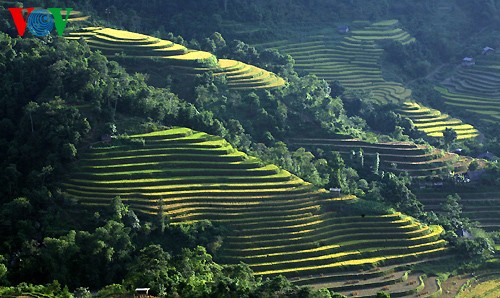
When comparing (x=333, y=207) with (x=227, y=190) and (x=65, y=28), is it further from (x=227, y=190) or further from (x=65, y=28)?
(x=65, y=28)

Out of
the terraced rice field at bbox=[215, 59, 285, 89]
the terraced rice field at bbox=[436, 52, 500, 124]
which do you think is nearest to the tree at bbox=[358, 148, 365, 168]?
the terraced rice field at bbox=[215, 59, 285, 89]

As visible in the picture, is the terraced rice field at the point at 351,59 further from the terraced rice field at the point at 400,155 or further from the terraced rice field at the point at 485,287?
the terraced rice field at the point at 485,287

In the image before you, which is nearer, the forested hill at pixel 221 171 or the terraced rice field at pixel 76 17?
the forested hill at pixel 221 171

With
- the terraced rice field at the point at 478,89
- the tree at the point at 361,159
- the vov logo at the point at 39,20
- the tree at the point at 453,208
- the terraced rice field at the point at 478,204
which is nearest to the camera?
the tree at the point at 453,208

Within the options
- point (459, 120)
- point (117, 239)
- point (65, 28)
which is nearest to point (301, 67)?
point (459, 120)

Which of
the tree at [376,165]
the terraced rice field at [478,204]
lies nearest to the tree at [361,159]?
the tree at [376,165]

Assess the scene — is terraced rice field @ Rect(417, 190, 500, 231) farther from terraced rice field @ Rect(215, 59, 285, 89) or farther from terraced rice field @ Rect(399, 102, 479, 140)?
terraced rice field @ Rect(215, 59, 285, 89)

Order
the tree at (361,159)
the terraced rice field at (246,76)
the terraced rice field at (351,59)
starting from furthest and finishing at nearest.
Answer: the terraced rice field at (351,59), the terraced rice field at (246,76), the tree at (361,159)
